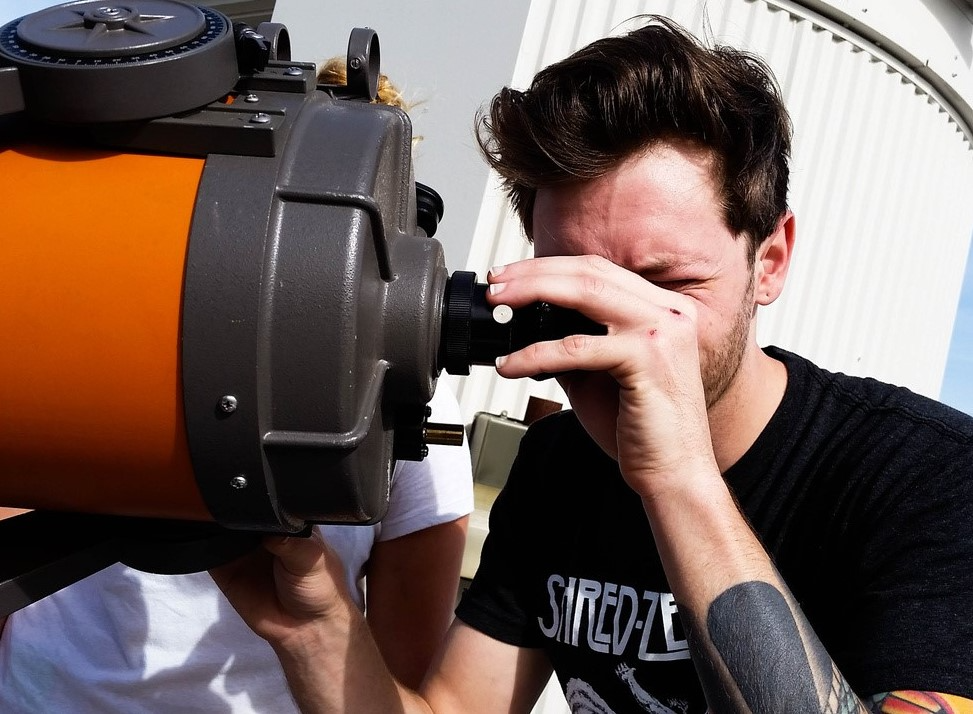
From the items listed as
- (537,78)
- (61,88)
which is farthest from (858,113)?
(61,88)

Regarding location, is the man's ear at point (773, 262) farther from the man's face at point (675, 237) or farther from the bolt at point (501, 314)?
the bolt at point (501, 314)

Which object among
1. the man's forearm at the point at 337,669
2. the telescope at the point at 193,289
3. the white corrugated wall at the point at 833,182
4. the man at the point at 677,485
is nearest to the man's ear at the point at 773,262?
the man at the point at 677,485

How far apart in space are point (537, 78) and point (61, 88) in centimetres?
89

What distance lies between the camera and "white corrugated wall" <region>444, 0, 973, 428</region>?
112 inches

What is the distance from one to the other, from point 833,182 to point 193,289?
279cm

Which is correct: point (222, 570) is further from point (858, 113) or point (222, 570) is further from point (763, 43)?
point (858, 113)

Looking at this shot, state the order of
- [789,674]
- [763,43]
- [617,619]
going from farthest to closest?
[763,43] < [617,619] < [789,674]

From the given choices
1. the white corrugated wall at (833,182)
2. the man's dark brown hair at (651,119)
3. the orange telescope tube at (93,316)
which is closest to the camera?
the orange telescope tube at (93,316)

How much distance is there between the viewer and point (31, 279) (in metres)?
0.73

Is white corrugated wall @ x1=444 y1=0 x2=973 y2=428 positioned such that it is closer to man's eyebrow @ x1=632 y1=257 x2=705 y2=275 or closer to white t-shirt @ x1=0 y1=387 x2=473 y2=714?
white t-shirt @ x1=0 y1=387 x2=473 y2=714

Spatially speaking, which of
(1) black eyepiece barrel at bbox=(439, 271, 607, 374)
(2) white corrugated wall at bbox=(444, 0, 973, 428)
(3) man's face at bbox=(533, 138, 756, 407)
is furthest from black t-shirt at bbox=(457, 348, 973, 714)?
(2) white corrugated wall at bbox=(444, 0, 973, 428)

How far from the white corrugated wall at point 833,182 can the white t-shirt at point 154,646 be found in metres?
1.42

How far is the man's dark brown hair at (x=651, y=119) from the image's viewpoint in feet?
4.27

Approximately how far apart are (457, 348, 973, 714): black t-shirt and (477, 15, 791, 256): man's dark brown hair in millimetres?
301
